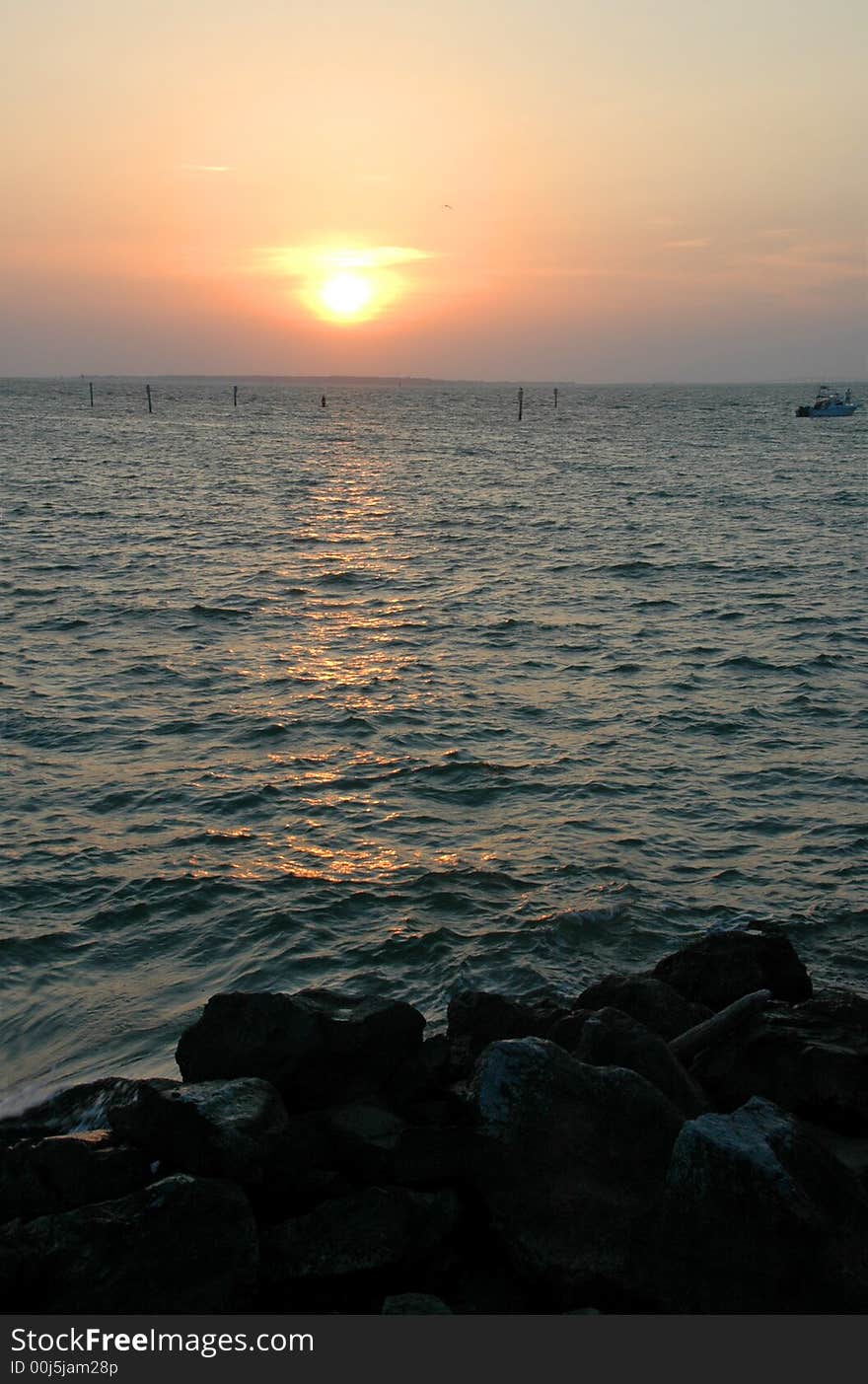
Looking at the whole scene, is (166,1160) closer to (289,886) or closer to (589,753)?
(289,886)

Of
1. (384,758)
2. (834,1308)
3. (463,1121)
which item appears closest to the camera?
(834,1308)

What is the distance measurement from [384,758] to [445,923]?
6022mm

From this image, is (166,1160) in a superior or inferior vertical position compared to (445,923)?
superior

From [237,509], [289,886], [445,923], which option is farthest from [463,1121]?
[237,509]

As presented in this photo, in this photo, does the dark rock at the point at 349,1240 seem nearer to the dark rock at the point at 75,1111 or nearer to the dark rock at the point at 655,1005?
the dark rock at the point at 75,1111

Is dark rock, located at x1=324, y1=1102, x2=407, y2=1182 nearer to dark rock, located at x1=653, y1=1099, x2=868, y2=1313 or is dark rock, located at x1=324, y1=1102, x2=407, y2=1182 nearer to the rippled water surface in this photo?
dark rock, located at x1=653, y1=1099, x2=868, y2=1313

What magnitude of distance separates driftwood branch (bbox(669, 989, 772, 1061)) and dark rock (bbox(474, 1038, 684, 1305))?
5.29 feet

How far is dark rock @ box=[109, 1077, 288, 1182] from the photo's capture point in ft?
24.5

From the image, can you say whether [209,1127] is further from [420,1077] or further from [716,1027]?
[716,1027]

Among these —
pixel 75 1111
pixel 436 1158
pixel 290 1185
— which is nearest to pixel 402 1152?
pixel 436 1158

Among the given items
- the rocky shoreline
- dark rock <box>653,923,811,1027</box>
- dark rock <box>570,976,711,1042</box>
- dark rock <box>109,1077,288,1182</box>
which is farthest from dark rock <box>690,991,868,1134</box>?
dark rock <box>109,1077,288,1182</box>

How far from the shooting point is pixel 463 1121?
821 centimetres

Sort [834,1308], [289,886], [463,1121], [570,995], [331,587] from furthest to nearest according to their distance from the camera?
[331,587] → [289,886] → [570,995] → [463,1121] → [834,1308]

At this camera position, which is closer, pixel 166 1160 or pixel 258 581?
pixel 166 1160
